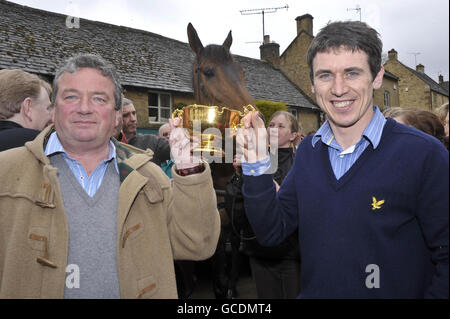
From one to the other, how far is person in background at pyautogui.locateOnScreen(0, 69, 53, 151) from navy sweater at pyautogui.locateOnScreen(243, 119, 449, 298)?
175 cm

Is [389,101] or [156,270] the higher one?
[389,101]

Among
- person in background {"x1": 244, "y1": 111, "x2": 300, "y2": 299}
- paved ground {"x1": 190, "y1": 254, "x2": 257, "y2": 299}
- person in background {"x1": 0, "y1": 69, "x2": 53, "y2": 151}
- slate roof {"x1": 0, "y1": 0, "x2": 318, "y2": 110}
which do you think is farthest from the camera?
slate roof {"x1": 0, "y1": 0, "x2": 318, "y2": 110}

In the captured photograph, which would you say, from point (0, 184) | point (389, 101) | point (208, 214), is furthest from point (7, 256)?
point (389, 101)

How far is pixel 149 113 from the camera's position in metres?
15.5

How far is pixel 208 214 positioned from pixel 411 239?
92cm

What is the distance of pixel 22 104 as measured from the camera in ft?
7.91

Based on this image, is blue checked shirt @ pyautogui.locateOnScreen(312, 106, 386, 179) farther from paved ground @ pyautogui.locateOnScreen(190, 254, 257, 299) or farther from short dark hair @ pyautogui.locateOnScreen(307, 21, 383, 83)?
paved ground @ pyautogui.locateOnScreen(190, 254, 257, 299)

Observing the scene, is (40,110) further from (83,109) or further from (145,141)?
(145,141)

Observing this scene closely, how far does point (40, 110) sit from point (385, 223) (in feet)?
7.29

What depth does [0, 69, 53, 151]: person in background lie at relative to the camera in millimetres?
2305

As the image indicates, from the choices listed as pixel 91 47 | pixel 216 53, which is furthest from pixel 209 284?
pixel 91 47

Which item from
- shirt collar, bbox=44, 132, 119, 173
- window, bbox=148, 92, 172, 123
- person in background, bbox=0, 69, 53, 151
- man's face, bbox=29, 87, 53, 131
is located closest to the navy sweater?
shirt collar, bbox=44, 132, 119, 173

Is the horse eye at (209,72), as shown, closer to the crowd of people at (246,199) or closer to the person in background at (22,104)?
the person in background at (22,104)
